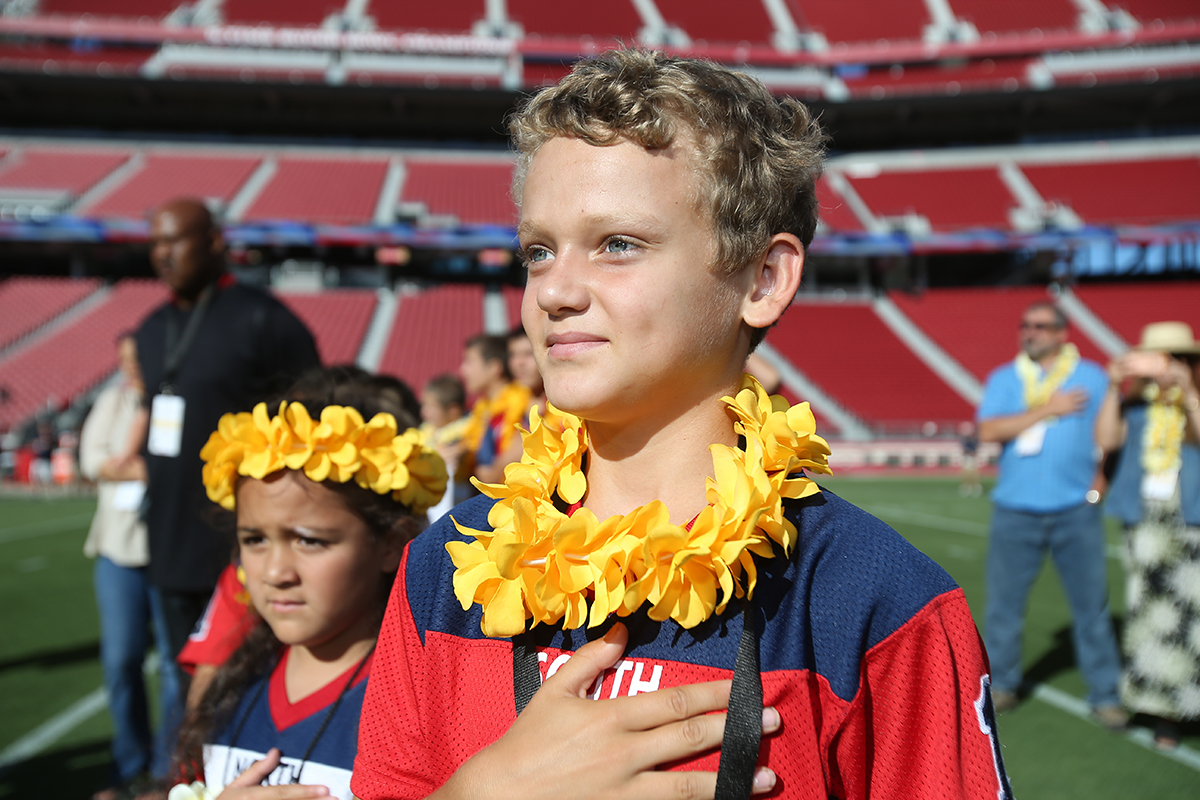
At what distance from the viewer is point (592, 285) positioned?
1.16m

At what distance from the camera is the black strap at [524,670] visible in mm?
1173

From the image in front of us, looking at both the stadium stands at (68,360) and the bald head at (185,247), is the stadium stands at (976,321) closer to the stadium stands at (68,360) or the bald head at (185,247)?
the bald head at (185,247)

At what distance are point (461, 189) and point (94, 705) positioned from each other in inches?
1041

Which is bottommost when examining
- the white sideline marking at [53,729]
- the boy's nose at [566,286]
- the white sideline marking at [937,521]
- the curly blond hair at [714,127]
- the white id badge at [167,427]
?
the white sideline marking at [937,521]

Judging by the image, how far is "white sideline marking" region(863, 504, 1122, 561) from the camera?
36.8 feet

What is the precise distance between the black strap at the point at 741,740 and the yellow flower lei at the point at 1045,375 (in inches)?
177

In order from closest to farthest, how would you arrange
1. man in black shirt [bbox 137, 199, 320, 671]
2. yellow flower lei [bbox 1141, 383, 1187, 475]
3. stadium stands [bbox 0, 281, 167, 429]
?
man in black shirt [bbox 137, 199, 320, 671] < yellow flower lei [bbox 1141, 383, 1187, 475] < stadium stands [bbox 0, 281, 167, 429]

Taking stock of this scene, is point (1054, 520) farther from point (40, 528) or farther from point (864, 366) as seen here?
point (864, 366)

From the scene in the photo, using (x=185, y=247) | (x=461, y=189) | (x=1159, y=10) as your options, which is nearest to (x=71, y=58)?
(x=461, y=189)

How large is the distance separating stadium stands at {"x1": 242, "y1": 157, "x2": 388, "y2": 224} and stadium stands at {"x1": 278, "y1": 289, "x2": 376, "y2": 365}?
2.50 meters

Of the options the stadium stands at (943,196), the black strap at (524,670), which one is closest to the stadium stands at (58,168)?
the stadium stands at (943,196)

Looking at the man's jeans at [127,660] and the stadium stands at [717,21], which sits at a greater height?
the stadium stands at [717,21]

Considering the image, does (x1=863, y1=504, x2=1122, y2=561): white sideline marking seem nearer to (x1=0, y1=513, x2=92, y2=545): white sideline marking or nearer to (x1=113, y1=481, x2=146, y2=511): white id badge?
(x1=113, y1=481, x2=146, y2=511): white id badge

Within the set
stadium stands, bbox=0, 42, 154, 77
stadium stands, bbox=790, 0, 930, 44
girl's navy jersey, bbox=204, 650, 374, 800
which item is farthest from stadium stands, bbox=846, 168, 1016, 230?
girl's navy jersey, bbox=204, 650, 374, 800
